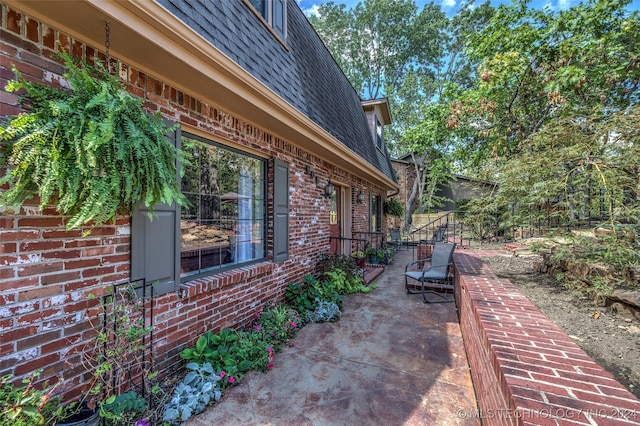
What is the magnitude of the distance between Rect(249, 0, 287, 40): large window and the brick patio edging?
4528mm

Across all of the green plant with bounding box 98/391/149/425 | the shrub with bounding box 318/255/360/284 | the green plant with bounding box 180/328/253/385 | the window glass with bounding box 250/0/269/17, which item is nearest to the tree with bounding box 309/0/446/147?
the shrub with bounding box 318/255/360/284

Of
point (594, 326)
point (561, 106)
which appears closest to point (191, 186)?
point (594, 326)

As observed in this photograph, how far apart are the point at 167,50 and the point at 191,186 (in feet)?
4.11

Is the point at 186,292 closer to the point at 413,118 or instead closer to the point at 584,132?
the point at 584,132

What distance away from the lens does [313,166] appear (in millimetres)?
5066

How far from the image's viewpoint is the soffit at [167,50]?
1.66 metres

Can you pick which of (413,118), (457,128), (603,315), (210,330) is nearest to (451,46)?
(413,118)

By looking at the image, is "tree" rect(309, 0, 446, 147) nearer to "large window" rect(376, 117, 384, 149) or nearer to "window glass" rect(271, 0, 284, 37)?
"large window" rect(376, 117, 384, 149)

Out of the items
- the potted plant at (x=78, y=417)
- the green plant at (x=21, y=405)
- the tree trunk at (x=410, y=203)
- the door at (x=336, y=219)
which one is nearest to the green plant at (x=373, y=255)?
the door at (x=336, y=219)

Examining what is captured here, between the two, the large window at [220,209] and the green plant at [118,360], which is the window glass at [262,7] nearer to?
the large window at [220,209]

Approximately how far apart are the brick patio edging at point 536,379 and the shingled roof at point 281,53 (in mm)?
3101

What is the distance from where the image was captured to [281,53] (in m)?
4.05

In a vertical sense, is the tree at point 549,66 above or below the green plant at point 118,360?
above

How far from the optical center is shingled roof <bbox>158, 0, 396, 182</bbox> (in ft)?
8.29
